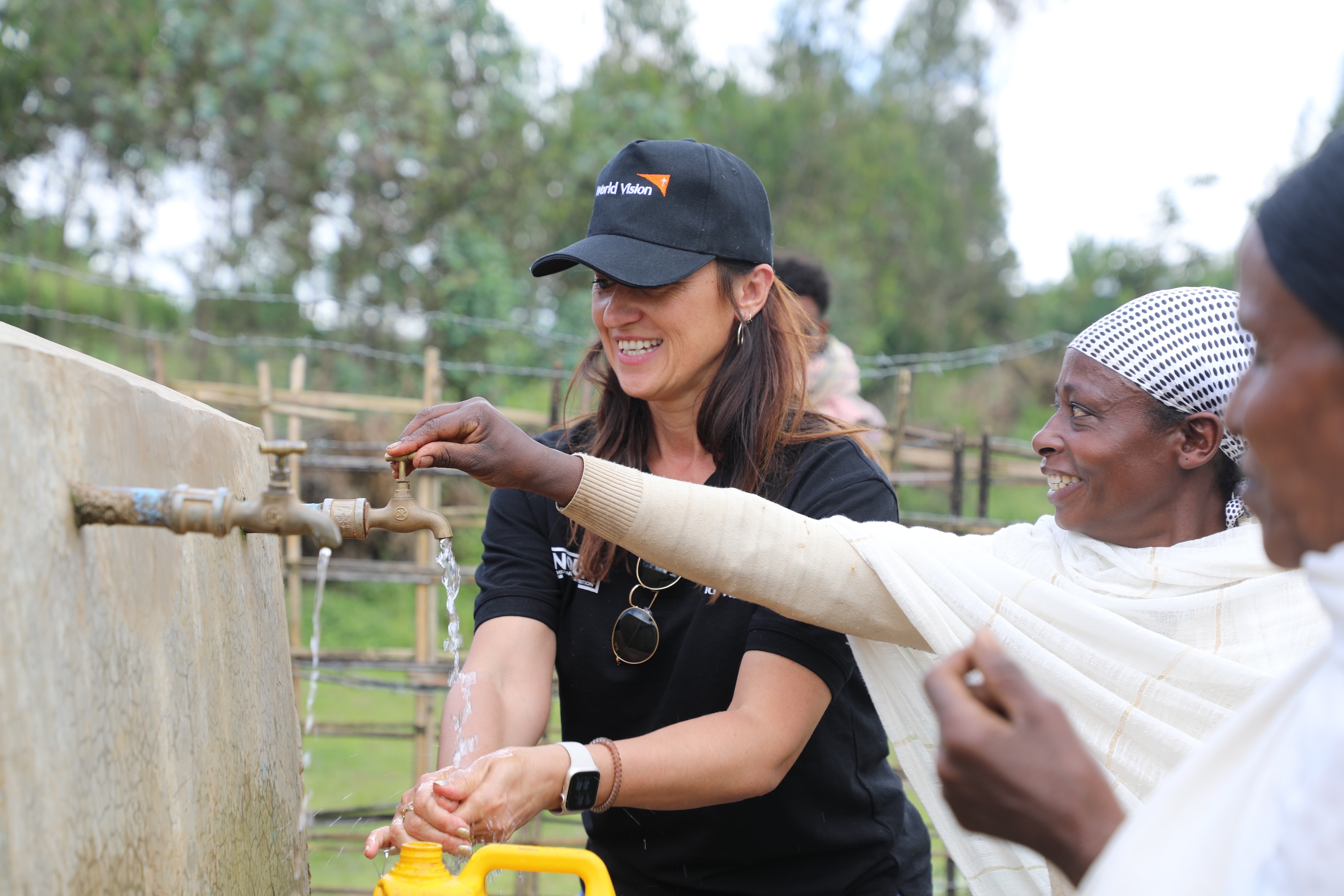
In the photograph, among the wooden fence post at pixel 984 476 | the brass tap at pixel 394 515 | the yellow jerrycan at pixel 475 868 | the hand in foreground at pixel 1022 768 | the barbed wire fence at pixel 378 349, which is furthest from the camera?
the barbed wire fence at pixel 378 349

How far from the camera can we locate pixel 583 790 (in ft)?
5.08

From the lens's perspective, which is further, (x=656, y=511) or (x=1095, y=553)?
(x=1095, y=553)

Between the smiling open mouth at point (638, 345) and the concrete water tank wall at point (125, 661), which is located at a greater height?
the smiling open mouth at point (638, 345)

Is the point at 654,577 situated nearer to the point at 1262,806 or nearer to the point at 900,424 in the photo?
the point at 1262,806

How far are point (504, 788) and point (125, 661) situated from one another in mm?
518

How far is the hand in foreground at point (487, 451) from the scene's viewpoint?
1533mm

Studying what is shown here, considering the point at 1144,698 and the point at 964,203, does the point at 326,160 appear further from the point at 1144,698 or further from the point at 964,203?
the point at 964,203

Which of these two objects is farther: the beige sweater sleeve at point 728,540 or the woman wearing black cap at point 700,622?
the woman wearing black cap at point 700,622

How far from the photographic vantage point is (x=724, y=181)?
6.19 ft

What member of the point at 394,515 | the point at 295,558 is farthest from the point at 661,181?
the point at 295,558

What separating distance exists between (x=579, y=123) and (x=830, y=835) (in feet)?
32.1

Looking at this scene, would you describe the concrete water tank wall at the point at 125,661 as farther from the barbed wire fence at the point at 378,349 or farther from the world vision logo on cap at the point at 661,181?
the barbed wire fence at the point at 378,349

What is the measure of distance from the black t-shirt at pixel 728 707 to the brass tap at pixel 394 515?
16.0 inches

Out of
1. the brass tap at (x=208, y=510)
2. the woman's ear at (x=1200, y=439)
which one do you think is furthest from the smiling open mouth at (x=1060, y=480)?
the brass tap at (x=208, y=510)
